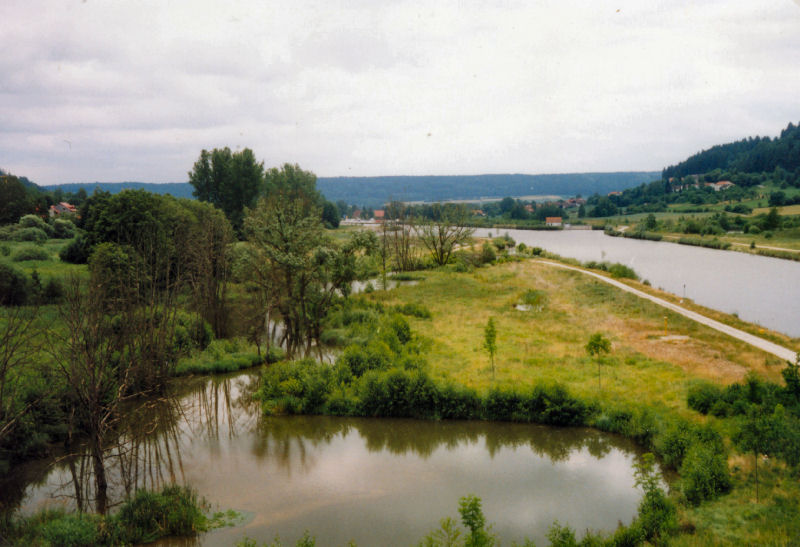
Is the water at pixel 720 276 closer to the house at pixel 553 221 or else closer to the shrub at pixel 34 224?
the house at pixel 553 221

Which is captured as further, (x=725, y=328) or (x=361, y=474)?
(x=725, y=328)

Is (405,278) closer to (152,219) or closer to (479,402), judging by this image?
(152,219)

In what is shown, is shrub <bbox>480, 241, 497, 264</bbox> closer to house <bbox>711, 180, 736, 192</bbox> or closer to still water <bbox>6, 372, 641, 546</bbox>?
still water <bbox>6, 372, 641, 546</bbox>

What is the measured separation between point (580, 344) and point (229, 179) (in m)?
54.6

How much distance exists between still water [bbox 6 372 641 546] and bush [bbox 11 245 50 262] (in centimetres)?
2590

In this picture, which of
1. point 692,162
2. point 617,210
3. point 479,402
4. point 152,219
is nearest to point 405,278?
point 152,219

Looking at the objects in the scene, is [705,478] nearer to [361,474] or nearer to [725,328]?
[361,474]

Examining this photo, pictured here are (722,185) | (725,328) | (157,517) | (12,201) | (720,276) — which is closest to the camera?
(157,517)

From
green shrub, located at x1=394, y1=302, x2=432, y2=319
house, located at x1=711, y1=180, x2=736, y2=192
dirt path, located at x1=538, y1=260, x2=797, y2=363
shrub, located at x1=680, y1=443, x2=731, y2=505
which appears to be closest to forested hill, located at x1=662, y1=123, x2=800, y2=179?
house, located at x1=711, y1=180, x2=736, y2=192

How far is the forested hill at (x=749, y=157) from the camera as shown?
368ft

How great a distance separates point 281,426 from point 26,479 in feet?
24.9

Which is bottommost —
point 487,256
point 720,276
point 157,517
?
point 157,517

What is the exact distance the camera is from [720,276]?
47969 mm

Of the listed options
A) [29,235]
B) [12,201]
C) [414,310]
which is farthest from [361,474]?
[12,201]
